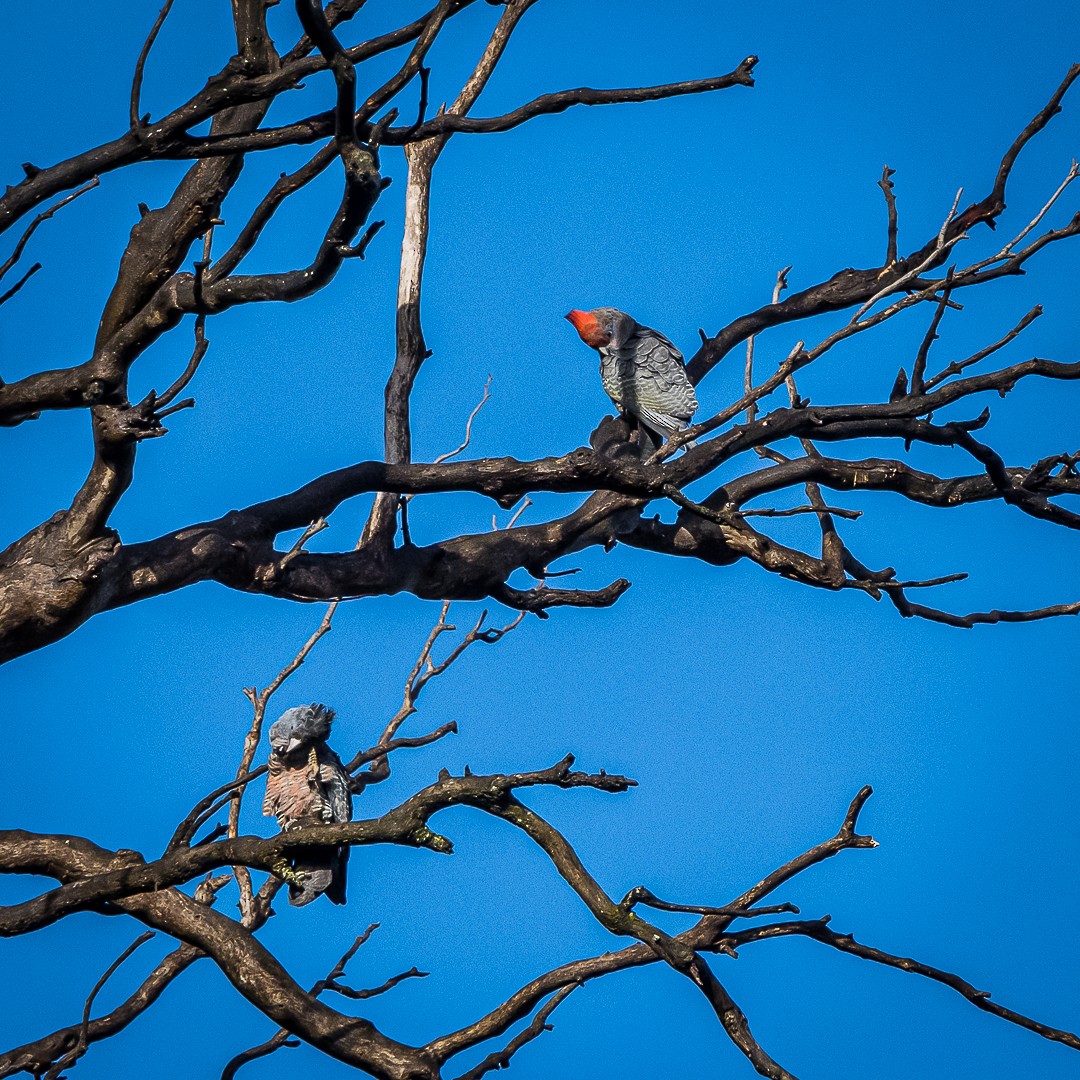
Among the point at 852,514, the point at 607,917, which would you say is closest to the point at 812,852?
the point at 607,917

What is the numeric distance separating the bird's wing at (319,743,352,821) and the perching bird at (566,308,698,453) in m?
1.54

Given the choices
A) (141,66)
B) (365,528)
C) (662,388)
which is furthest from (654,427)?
(141,66)

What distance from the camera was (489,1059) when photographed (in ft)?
10.7

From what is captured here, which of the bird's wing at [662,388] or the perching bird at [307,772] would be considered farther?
the bird's wing at [662,388]

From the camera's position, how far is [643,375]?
15.7 feet

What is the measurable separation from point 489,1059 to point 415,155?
287 cm

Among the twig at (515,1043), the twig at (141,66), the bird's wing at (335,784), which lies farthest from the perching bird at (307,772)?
the twig at (141,66)

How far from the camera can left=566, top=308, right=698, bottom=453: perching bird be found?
473cm

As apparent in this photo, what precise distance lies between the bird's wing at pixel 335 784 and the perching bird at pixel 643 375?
1542mm

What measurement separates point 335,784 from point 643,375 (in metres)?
1.70

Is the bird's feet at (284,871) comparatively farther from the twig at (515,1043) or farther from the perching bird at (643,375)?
the perching bird at (643,375)

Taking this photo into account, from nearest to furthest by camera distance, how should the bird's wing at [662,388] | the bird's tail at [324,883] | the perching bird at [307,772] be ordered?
the bird's tail at [324,883]
the perching bird at [307,772]
the bird's wing at [662,388]

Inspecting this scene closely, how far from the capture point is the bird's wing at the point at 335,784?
4.09 m

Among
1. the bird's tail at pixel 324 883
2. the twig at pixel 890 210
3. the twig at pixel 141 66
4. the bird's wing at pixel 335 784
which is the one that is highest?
the twig at pixel 890 210
